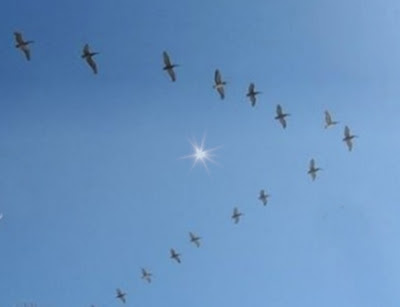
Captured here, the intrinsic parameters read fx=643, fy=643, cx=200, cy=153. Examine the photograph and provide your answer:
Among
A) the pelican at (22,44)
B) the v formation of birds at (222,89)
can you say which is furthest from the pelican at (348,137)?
the pelican at (22,44)

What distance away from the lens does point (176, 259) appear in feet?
216

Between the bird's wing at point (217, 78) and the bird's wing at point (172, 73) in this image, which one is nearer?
the bird's wing at point (172, 73)

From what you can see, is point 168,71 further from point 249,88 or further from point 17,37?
point 17,37

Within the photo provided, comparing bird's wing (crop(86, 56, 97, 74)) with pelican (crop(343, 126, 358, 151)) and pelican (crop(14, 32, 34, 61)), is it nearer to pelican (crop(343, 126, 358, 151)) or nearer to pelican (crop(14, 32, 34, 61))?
Answer: pelican (crop(14, 32, 34, 61))

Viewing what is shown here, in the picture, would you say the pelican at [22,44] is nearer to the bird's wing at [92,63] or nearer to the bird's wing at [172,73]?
the bird's wing at [92,63]

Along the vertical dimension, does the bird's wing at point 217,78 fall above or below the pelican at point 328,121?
above

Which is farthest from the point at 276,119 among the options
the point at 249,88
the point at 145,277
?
the point at 145,277

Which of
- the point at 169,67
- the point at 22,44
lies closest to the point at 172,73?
the point at 169,67

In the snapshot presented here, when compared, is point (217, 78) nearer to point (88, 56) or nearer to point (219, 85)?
point (219, 85)

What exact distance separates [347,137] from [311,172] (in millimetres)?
4809

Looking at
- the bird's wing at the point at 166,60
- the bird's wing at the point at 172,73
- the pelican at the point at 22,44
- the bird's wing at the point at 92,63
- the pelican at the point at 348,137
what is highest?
the pelican at the point at 22,44

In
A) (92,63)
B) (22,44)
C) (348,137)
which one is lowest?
(348,137)

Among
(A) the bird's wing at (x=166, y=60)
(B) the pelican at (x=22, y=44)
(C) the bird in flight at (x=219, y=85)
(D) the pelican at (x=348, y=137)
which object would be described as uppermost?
(B) the pelican at (x=22, y=44)

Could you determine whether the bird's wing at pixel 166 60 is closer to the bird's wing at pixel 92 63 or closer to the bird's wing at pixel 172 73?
the bird's wing at pixel 172 73
